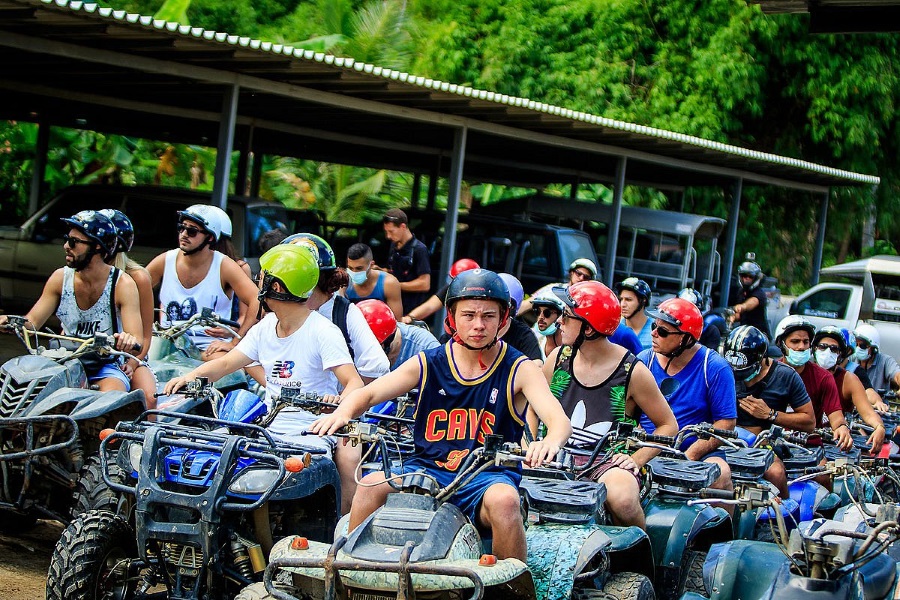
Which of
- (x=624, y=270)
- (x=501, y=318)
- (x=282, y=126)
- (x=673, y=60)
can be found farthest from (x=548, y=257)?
(x=501, y=318)

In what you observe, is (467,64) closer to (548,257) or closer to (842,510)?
(548,257)

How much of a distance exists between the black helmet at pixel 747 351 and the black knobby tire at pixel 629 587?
3.22 meters

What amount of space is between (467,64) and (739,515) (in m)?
20.0

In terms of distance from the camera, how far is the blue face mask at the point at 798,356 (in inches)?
360

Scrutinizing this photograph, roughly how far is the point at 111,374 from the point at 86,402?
0.52m

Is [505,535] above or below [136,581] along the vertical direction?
above

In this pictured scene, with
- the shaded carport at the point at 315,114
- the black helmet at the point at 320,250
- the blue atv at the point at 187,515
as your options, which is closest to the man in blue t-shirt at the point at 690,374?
the black helmet at the point at 320,250

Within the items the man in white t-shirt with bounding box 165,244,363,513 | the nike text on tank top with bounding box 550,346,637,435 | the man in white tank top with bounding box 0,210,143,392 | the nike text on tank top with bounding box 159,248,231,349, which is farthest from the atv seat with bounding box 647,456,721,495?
the nike text on tank top with bounding box 159,248,231,349

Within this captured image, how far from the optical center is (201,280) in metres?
8.19

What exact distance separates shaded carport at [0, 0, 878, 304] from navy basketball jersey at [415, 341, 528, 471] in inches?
234

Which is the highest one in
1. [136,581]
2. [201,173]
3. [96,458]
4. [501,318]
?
[201,173]

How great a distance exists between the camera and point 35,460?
6.41 m

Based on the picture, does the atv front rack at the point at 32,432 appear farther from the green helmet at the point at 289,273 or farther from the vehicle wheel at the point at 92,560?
the green helmet at the point at 289,273

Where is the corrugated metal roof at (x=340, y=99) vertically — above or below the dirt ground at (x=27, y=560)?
above
